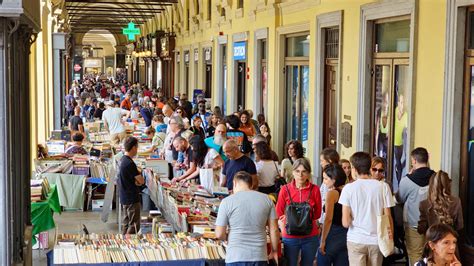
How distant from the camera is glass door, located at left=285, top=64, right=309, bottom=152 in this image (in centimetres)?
1354

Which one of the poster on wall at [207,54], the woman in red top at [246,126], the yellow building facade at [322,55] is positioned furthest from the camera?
the poster on wall at [207,54]

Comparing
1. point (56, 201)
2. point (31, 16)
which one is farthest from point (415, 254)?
point (56, 201)

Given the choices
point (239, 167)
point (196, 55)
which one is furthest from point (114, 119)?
point (196, 55)

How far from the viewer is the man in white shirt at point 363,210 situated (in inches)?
247

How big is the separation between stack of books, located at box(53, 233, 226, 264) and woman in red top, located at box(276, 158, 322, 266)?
0.57 metres

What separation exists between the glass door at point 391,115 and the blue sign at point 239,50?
772cm

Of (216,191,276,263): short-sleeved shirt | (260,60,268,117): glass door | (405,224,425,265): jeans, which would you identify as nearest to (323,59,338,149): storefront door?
(260,60,268,117): glass door

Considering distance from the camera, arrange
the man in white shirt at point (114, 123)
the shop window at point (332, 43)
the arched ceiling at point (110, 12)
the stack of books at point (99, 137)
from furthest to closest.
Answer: the arched ceiling at point (110, 12) < the stack of books at point (99, 137) < the man in white shirt at point (114, 123) < the shop window at point (332, 43)

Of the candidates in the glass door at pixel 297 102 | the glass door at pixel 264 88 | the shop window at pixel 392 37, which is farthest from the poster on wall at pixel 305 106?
the shop window at pixel 392 37

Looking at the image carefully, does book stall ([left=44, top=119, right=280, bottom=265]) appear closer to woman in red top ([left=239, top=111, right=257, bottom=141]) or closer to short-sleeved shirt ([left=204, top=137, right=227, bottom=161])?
short-sleeved shirt ([left=204, top=137, right=227, bottom=161])

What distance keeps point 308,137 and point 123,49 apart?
60159mm

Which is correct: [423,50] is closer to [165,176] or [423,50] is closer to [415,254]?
[415,254]

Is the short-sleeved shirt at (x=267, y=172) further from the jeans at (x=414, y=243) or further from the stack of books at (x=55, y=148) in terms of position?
the stack of books at (x=55, y=148)

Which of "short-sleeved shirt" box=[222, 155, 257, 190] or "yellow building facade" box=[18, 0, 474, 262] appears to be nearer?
"yellow building facade" box=[18, 0, 474, 262]
